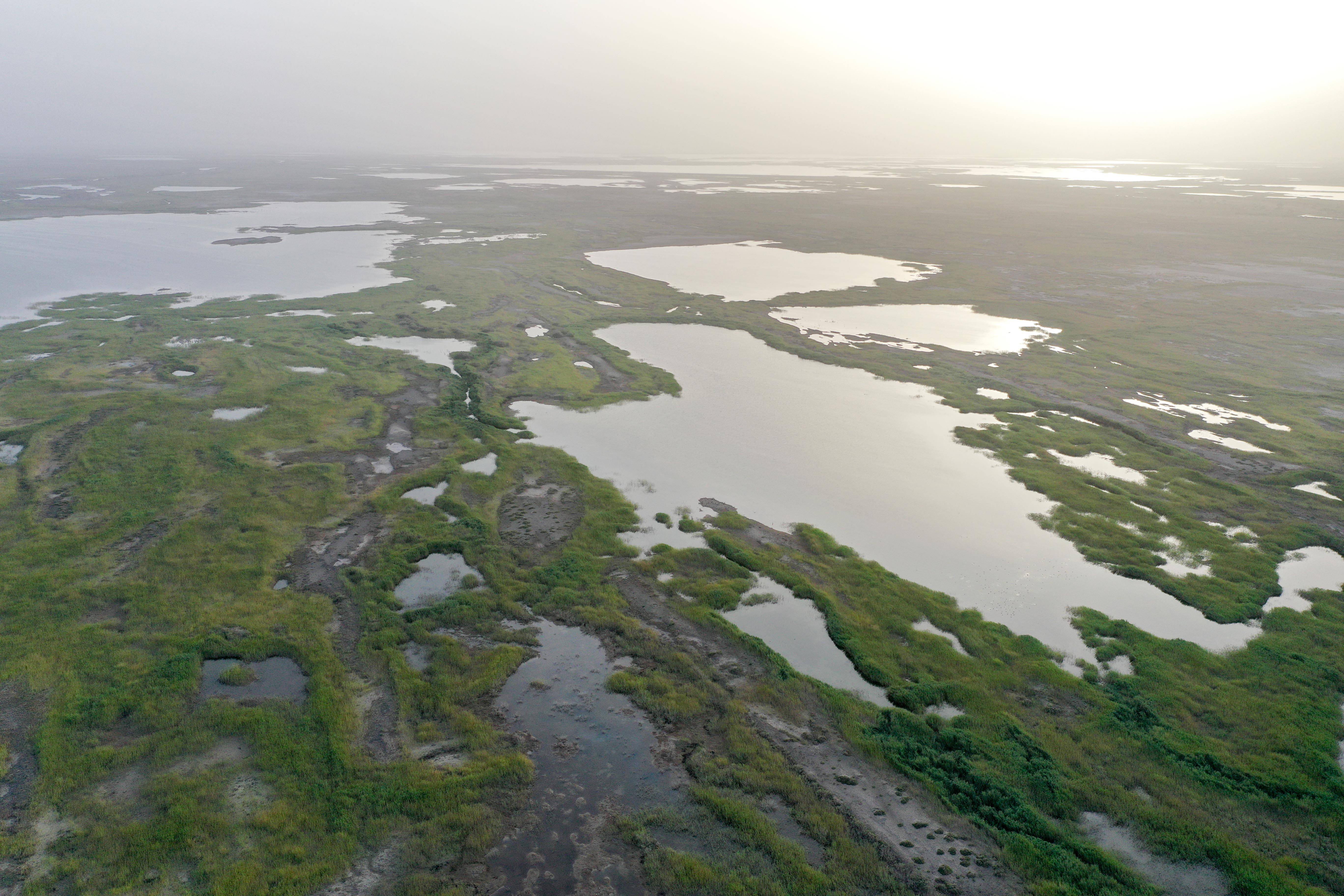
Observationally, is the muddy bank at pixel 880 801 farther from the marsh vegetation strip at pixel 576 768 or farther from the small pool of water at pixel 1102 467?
the small pool of water at pixel 1102 467

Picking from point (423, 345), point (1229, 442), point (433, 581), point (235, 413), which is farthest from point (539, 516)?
point (1229, 442)

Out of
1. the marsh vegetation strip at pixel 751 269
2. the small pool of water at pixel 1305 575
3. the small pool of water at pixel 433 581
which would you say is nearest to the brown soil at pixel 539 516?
the small pool of water at pixel 433 581

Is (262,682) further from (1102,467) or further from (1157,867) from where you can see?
(1102,467)

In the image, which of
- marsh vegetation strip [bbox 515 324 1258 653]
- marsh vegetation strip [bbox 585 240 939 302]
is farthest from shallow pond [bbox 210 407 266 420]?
marsh vegetation strip [bbox 585 240 939 302]

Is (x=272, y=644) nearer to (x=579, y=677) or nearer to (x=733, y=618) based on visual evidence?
(x=579, y=677)

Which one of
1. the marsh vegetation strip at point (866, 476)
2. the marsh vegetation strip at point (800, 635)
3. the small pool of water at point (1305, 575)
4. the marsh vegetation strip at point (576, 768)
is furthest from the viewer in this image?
the marsh vegetation strip at point (866, 476)

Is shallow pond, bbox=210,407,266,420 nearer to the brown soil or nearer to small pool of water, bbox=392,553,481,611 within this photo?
the brown soil
